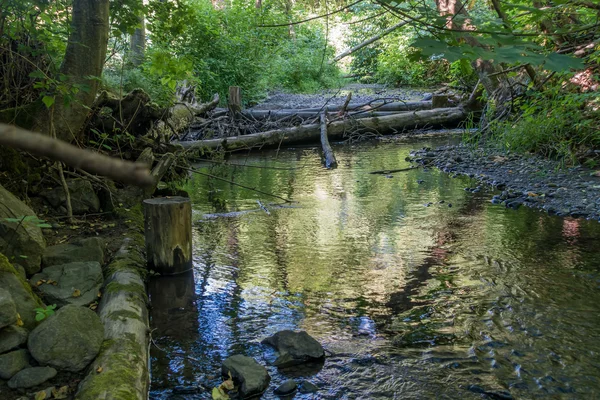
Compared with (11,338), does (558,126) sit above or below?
above

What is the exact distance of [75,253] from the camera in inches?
179

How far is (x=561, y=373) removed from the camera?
334 cm

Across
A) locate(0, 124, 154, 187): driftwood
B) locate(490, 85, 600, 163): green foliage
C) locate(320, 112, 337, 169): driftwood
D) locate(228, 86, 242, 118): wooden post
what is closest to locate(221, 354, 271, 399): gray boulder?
locate(0, 124, 154, 187): driftwood

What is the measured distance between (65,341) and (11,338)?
30cm

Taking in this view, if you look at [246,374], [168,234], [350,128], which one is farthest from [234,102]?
[246,374]

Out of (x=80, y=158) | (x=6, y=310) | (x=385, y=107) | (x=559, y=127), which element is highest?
(x=385, y=107)

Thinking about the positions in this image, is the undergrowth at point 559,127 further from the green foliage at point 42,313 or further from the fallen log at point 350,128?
the green foliage at point 42,313

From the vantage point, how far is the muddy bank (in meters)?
7.07

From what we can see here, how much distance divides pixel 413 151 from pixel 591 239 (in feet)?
22.0

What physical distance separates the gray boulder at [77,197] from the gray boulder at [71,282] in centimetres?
179

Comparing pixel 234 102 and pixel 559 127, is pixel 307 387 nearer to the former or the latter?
pixel 559 127

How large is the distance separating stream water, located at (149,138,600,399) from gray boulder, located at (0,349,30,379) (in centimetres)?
76

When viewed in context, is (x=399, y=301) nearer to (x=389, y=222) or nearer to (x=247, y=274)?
(x=247, y=274)

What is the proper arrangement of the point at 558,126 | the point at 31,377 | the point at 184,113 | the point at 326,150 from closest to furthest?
the point at 31,377 < the point at 558,126 < the point at 326,150 < the point at 184,113
